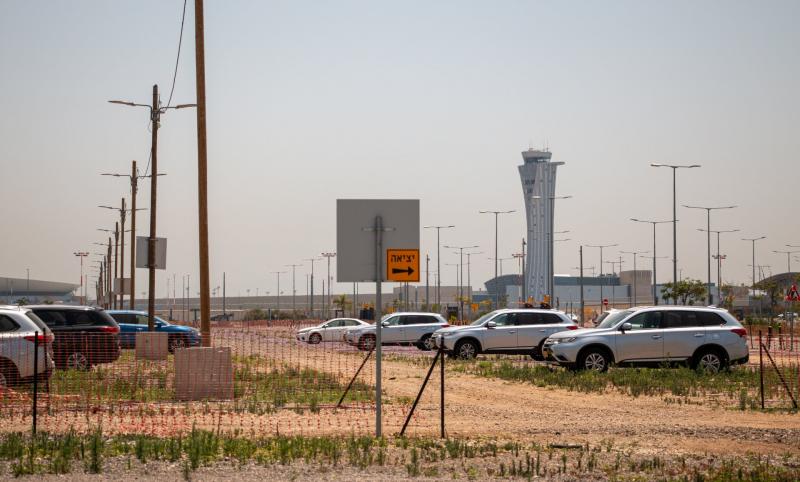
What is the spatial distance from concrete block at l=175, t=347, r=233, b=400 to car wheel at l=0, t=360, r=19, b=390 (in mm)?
2911

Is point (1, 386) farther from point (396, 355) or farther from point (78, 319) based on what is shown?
point (396, 355)

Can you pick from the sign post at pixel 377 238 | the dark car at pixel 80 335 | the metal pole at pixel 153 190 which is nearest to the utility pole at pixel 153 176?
the metal pole at pixel 153 190

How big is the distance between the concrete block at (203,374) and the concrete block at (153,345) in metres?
11.7


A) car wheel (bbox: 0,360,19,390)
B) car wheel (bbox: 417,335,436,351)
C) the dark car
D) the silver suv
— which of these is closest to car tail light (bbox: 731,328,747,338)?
the silver suv

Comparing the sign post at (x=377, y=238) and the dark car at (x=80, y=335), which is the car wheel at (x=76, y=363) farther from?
the sign post at (x=377, y=238)

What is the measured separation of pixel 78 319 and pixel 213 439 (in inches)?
611

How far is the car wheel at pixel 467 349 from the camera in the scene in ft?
115

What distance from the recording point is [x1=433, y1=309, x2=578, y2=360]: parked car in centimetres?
3509

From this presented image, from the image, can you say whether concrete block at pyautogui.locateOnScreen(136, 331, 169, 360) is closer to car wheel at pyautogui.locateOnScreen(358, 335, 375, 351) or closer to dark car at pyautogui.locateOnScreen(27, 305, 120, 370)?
dark car at pyautogui.locateOnScreen(27, 305, 120, 370)

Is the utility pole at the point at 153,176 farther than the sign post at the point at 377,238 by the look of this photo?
Yes

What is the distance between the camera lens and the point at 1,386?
1984cm

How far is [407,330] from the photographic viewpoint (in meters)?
44.4

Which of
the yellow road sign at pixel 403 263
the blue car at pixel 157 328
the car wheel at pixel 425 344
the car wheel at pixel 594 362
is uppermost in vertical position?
the yellow road sign at pixel 403 263

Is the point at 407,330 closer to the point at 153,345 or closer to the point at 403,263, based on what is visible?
the point at 153,345
